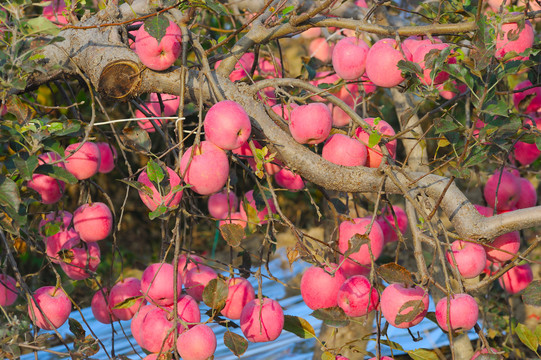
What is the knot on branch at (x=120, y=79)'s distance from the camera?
43.1 inches

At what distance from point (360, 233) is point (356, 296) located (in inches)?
5.5

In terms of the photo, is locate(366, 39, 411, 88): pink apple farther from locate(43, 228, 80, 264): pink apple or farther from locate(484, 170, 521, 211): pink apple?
locate(43, 228, 80, 264): pink apple

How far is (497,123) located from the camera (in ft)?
3.40

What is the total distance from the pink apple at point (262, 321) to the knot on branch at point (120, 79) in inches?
18.5

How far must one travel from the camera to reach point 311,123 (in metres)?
1.01

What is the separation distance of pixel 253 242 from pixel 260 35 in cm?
266

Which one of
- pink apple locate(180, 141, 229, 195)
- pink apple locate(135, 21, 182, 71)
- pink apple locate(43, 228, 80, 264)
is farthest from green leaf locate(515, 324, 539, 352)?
pink apple locate(43, 228, 80, 264)

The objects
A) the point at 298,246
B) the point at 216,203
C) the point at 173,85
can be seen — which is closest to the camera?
the point at 298,246

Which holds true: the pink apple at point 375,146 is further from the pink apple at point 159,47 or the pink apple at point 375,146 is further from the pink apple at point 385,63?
the pink apple at point 159,47

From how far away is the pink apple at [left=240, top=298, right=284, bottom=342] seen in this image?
100 centimetres

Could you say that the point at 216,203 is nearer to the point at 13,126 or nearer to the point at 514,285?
the point at 13,126

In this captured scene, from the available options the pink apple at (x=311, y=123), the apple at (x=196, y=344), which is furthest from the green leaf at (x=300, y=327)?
the pink apple at (x=311, y=123)

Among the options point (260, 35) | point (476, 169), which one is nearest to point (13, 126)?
point (260, 35)

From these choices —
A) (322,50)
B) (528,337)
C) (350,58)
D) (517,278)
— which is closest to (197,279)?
(350,58)
